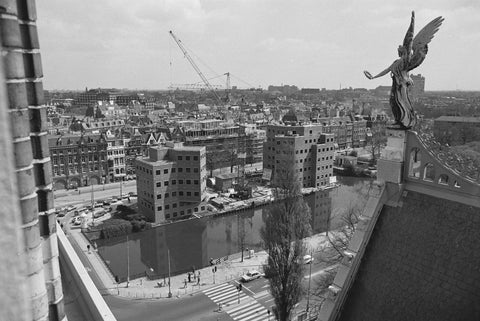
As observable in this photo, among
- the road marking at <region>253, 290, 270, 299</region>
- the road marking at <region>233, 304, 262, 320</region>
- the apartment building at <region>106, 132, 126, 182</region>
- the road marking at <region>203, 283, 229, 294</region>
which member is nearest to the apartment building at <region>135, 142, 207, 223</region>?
the apartment building at <region>106, 132, 126, 182</region>

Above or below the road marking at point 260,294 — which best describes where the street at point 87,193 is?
above

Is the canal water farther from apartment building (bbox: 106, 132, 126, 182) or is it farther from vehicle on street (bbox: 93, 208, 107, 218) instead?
apartment building (bbox: 106, 132, 126, 182)

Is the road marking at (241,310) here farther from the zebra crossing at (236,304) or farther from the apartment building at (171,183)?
the apartment building at (171,183)

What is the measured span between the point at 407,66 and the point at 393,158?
165 cm

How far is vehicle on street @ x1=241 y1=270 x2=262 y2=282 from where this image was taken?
67.6 ft

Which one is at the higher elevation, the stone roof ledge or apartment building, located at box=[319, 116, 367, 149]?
the stone roof ledge

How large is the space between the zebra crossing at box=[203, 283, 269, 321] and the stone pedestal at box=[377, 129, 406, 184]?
12.7m

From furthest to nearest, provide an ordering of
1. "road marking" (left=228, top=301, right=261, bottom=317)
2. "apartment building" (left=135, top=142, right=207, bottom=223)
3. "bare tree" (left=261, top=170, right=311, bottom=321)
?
"apartment building" (left=135, top=142, right=207, bottom=223), "road marking" (left=228, top=301, right=261, bottom=317), "bare tree" (left=261, top=170, right=311, bottom=321)

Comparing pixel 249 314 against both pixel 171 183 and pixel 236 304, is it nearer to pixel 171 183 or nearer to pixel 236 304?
pixel 236 304

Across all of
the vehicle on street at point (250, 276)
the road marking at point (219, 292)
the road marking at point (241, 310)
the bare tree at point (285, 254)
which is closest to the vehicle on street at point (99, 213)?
the road marking at point (219, 292)

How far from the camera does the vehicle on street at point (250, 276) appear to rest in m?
20.6

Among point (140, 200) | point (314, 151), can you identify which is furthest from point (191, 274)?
point (314, 151)

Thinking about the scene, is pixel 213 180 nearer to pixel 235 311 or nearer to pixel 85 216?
pixel 85 216

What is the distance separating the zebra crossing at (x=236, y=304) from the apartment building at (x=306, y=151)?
21.0 meters
